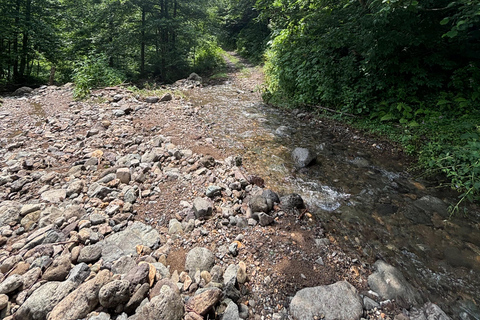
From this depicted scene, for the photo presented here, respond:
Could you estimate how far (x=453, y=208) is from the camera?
11.9 feet

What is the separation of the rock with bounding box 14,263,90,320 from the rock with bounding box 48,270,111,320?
121 millimetres

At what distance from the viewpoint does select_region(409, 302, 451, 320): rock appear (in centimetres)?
213

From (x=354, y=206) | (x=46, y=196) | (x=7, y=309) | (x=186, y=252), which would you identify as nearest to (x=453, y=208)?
(x=354, y=206)

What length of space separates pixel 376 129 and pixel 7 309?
24.3ft

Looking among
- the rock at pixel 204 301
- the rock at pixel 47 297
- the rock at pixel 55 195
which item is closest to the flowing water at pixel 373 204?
the rock at pixel 204 301

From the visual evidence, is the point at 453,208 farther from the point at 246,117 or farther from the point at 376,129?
the point at 246,117

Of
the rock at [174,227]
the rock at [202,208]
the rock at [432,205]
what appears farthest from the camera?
the rock at [432,205]

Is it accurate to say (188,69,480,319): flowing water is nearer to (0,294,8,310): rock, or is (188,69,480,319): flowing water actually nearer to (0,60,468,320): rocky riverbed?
(0,60,468,320): rocky riverbed

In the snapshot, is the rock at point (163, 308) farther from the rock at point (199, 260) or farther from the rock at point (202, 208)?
the rock at point (202, 208)

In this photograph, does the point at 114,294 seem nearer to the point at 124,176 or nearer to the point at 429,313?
the point at 124,176

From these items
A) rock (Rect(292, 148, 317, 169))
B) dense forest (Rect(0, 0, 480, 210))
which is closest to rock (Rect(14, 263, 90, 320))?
rock (Rect(292, 148, 317, 169))

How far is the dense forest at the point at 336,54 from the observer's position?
191 inches

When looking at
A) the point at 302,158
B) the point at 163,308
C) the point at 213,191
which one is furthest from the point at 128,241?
the point at 302,158

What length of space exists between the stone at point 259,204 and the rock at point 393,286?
1.48 meters
